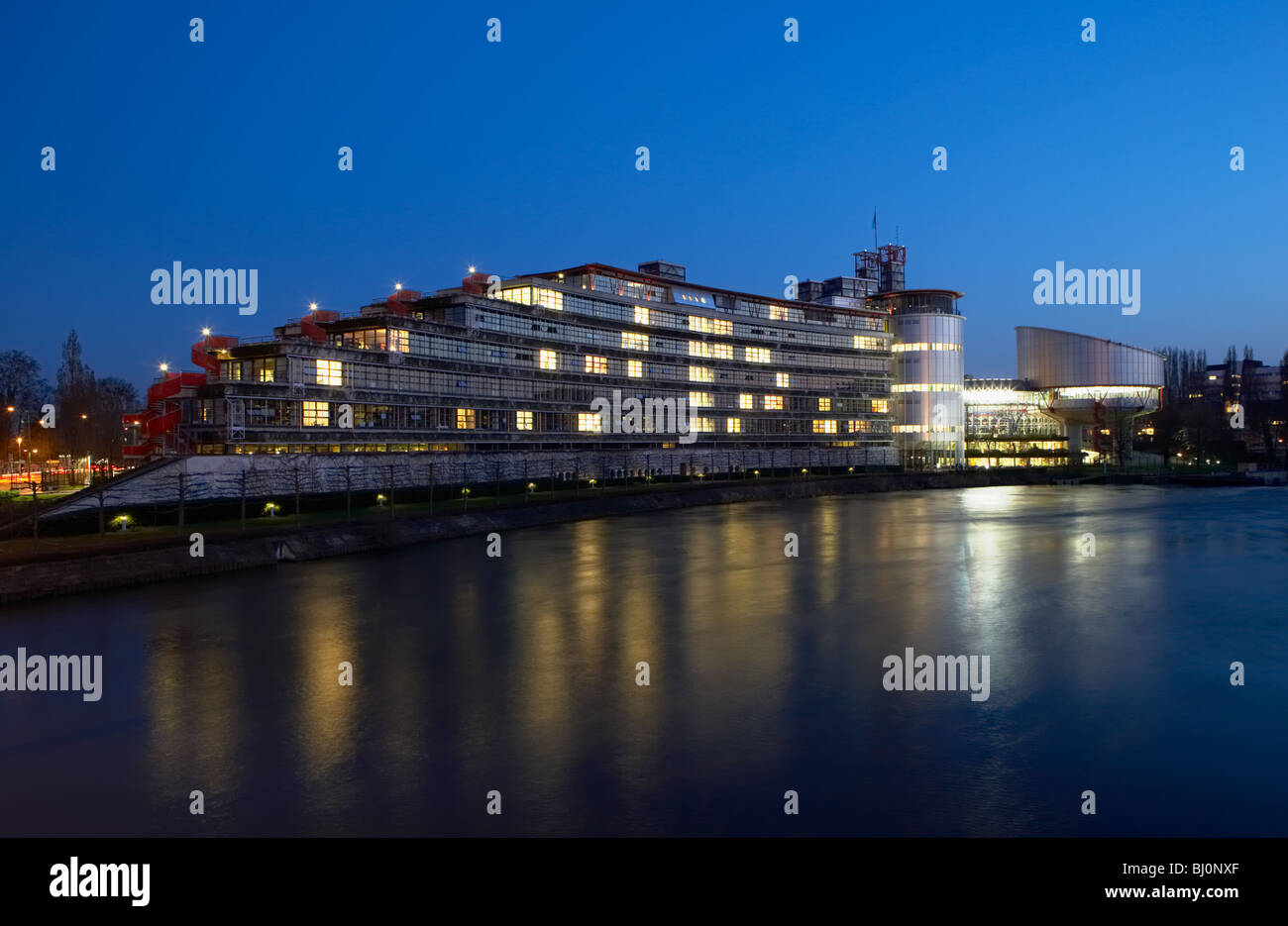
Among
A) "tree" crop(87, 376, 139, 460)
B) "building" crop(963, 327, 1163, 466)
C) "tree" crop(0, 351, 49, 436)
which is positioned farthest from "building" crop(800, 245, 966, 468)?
"tree" crop(0, 351, 49, 436)

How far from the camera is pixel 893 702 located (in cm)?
1928

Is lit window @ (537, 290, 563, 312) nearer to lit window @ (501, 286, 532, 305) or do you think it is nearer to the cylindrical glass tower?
lit window @ (501, 286, 532, 305)

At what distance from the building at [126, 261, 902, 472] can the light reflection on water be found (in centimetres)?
3453

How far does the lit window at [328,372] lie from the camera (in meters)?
72.4

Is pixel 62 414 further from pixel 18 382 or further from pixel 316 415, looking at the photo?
pixel 316 415

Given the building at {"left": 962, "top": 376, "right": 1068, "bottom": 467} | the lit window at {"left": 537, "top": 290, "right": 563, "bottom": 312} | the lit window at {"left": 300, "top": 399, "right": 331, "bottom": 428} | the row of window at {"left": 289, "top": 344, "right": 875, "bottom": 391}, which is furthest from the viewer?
the building at {"left": 962, "top": 376, "right": 1068, "bottom": 467}

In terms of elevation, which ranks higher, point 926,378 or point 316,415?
Result: point 926,378

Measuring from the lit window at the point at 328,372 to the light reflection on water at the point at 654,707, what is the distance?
35.7 metres

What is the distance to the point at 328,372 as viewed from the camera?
7325 cm

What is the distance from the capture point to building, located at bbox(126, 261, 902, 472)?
229ft

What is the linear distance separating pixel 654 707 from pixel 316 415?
59.9 m

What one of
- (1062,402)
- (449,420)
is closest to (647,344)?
(449,420)
